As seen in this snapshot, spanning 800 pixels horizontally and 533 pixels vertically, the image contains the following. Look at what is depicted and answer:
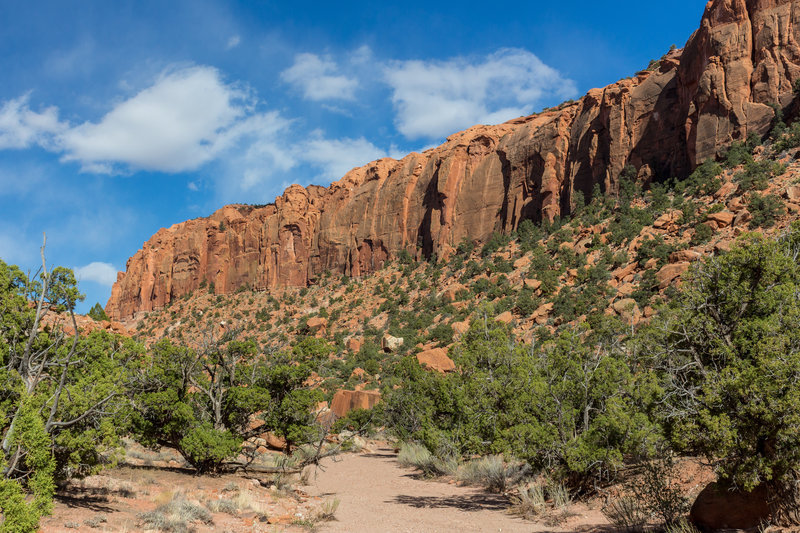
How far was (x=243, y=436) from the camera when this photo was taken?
17.2 metres

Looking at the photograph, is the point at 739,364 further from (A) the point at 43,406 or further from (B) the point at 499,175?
(B) the point at 499,175

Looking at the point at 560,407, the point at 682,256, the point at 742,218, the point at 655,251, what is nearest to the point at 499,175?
the point at 655,251

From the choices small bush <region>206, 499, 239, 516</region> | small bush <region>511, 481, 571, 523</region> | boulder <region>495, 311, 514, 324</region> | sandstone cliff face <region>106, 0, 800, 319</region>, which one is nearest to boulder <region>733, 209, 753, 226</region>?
sandstone cliff face <region>106, 0, 800, 319</region>

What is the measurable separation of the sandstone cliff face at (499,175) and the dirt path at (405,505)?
40.7 meters

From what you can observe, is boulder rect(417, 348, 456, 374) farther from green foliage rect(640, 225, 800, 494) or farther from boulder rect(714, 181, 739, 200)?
green foliage rect(640, 225, 800, 494)

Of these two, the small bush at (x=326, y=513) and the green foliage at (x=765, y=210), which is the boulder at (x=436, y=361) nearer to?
the small bush at (x=326, y=513)

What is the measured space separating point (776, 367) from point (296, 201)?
294 feet

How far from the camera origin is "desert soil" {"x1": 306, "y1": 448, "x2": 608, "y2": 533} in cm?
1209

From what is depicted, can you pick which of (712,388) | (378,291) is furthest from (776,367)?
(378,291)

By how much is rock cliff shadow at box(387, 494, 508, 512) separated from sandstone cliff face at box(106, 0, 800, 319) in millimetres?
41367

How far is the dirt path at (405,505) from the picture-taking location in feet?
40.8

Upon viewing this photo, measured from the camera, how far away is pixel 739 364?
311 inches

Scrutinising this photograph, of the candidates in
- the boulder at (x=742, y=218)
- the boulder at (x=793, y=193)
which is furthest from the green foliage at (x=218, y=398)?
the boulder at (x=793, y=193)

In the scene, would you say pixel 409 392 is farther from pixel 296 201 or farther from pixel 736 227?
pixel 296 201
